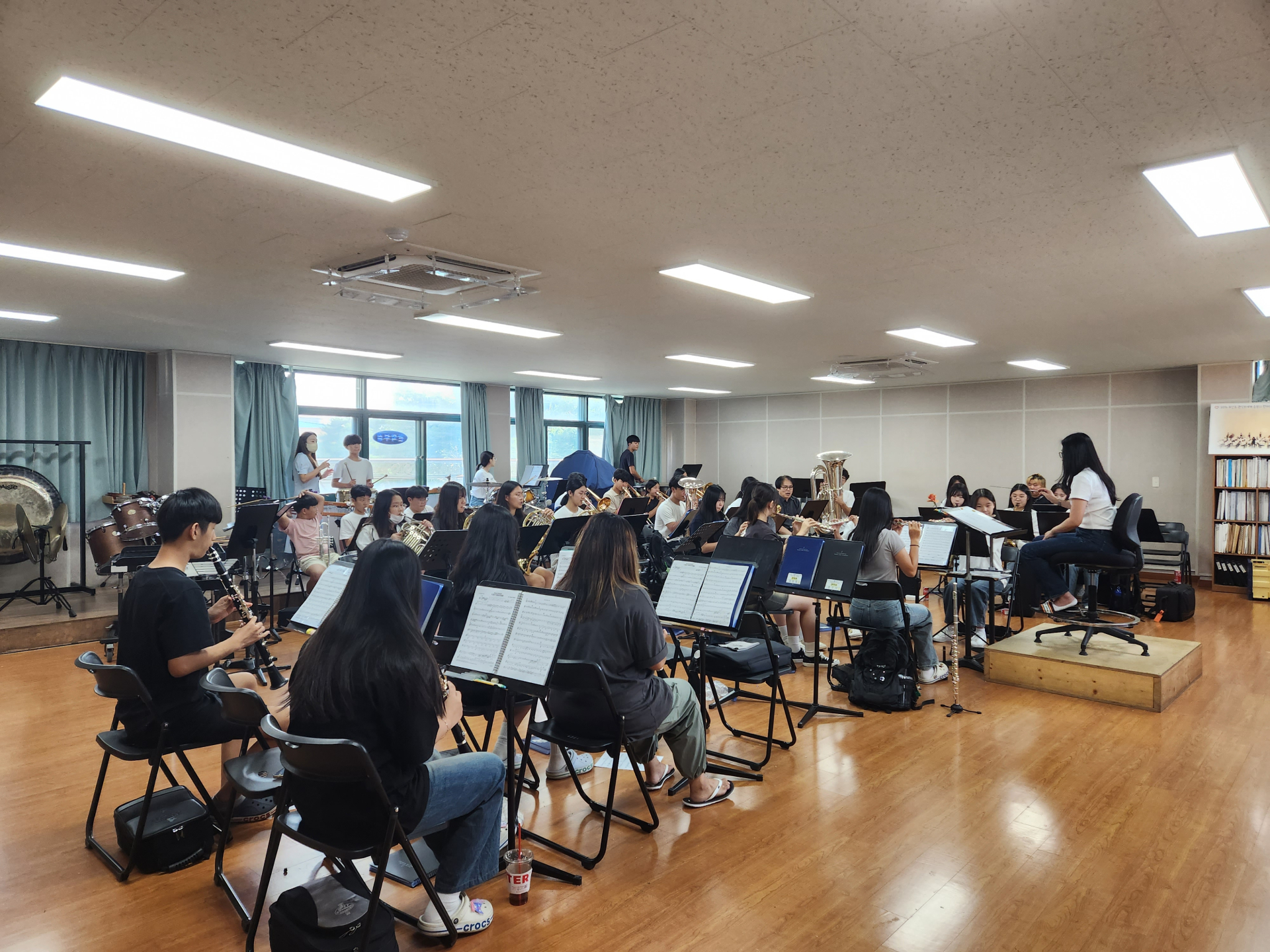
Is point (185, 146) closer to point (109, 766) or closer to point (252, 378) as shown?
point (109, 766)

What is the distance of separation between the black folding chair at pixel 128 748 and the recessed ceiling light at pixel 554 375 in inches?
282

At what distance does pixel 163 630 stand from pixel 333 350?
223 inches

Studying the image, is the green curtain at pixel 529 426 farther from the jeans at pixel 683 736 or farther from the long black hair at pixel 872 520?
the jeans at pixel 683 736

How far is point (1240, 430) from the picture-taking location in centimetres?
862

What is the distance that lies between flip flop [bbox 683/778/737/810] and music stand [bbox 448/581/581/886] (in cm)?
64

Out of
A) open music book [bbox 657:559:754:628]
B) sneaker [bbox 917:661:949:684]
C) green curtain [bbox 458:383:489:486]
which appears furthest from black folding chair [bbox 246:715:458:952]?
green curtain [bbox 458:383:489:486]

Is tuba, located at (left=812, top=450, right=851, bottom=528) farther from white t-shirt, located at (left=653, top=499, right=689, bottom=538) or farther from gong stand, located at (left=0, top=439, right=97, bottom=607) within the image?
gong stand, located at (left=0, top=439, right=97, bottom=607)

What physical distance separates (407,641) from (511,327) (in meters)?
4.78

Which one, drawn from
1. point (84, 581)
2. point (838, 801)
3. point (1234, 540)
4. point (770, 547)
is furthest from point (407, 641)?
point (1234, 540)

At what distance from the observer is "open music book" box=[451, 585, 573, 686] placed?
2537mm

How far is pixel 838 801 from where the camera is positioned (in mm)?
3285

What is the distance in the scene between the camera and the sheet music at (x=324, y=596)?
3074mm

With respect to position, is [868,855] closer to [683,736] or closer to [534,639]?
[683,736]

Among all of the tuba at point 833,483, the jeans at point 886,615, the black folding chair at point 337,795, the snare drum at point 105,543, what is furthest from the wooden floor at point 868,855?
the tuba at point 833,483
